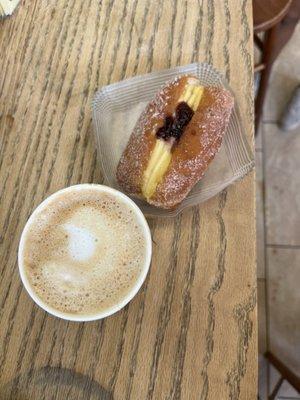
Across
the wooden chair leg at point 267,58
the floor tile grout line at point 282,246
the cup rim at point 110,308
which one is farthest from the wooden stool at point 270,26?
the cup rim at point 110,308

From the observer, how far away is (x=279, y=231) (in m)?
1.29

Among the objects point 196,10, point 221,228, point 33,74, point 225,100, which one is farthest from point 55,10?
point 221,228

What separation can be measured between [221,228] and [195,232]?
0.12ft

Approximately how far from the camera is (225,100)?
651 mm

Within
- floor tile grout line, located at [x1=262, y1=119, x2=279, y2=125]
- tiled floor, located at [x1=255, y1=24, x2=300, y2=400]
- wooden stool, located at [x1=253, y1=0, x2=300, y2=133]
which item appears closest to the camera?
wooden stool, located at [x1=253, y1=0, x2=300, y2=133]

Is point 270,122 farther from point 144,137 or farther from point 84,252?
point 84,252

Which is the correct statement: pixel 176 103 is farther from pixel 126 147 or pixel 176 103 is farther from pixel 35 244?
pixel 35 244

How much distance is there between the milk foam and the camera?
576 millimetres

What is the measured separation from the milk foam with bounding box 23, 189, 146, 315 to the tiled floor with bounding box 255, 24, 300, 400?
73 centimetres

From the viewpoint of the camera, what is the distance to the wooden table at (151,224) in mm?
606

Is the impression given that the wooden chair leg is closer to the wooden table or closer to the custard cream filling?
the wooden table

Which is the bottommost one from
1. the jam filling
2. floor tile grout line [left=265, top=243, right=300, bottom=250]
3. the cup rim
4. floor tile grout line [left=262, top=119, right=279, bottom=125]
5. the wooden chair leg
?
floor tile grout line [left=265, top=243, right=300, bottom=250]

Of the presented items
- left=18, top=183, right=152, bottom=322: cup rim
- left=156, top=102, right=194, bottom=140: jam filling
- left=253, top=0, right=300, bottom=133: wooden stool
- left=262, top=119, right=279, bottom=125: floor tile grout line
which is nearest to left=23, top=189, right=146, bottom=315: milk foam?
left=18, top=183, right=152, bottom=322: cup rim

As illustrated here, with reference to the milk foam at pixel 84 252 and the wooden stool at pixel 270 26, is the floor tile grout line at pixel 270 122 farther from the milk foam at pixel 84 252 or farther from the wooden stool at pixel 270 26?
the milk foam at pixel 84 252
